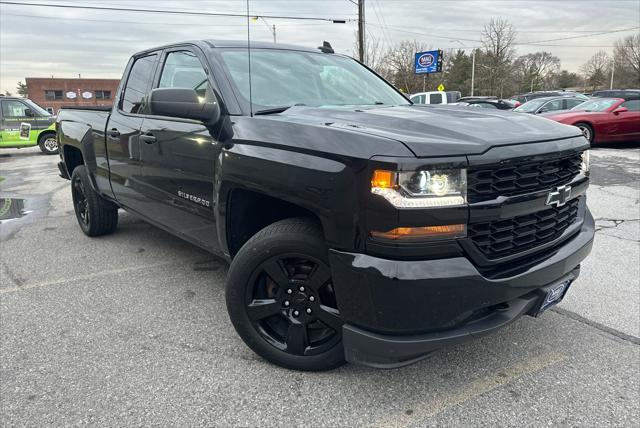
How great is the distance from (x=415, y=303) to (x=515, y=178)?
74cm

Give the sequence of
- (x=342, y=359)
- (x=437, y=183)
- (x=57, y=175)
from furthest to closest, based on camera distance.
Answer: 1. (x=57, y=175)
2. (x=342, y=359)
3. (x=437, y=183)

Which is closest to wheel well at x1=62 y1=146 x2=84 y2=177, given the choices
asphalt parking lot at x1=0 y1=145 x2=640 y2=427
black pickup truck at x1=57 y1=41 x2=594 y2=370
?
asphalt parking lot at x1=0 y1=145 x2=640 y2=427

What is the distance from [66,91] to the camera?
5934cm

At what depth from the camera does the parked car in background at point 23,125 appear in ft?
51.3

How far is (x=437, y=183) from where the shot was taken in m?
2.05

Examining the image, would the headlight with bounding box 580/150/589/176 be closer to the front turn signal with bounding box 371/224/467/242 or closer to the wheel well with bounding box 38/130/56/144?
the front turn signal with bounding box 371/224/467/242

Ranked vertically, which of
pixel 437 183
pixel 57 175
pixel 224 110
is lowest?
pixel 57 175

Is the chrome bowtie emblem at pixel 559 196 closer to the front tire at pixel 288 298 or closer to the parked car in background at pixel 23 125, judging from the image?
the front tire at pixel 288 298

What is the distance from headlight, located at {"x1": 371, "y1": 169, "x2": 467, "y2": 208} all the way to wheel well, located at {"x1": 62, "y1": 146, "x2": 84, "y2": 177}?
4.67m

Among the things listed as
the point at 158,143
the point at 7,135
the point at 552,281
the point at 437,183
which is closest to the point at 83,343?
the point at 158,143

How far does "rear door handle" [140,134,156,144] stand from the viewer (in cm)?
362

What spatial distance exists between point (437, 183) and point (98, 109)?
409 cm

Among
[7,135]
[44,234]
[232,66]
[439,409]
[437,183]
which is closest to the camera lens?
[437,183]

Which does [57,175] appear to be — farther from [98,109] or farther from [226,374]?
[226,374]
